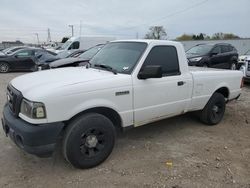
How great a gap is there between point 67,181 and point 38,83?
1.35 m

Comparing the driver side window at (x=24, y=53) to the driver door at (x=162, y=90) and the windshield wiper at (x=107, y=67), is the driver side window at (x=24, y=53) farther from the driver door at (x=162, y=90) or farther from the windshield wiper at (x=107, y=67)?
the driver door at (x=162, y=90)

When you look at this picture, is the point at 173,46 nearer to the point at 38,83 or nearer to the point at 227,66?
the point at 38,83

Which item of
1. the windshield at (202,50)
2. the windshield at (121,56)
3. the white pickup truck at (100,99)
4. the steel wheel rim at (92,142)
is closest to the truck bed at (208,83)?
the white pickup truck at (100,99)

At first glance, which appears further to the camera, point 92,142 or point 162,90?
point 162,90

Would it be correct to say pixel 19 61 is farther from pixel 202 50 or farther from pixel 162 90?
pixel 162 90

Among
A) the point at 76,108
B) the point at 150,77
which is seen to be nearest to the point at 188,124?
the point at 150,77

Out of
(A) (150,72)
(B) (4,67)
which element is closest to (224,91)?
(A) (150,72)

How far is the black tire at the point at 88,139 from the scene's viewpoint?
11.1 ft

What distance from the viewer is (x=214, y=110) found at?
5.58 m

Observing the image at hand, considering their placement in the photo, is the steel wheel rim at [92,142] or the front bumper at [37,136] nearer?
the front bumper at [37,136]

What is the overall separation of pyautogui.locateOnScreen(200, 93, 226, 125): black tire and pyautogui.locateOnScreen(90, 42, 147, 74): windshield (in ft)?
6.91

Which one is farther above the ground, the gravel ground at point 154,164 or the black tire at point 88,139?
the black tire at point 88,139

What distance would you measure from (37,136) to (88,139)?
2.41 feet

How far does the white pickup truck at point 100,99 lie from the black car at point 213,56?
23.6 ft
